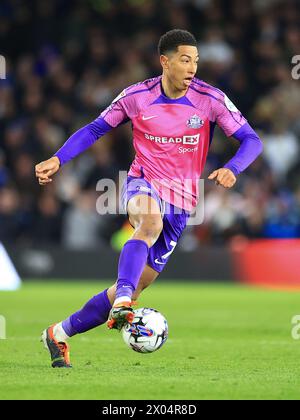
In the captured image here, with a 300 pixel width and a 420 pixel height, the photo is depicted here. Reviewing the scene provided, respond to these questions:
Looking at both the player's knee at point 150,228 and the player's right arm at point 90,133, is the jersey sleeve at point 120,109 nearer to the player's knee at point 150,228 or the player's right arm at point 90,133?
the player's right arm at point 90,133

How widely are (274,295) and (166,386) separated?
30.7 ft

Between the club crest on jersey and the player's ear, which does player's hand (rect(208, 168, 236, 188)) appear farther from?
the player's ear

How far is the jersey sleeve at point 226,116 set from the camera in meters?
8.14

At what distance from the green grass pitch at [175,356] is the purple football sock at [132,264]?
594 millimetres

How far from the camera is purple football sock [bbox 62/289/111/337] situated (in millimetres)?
7941

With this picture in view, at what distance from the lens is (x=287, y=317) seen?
1252 cm

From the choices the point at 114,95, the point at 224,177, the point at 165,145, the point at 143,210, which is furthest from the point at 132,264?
the point at 114,95

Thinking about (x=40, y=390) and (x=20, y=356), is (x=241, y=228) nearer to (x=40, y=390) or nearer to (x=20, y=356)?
Answer: (x=20, y=356)

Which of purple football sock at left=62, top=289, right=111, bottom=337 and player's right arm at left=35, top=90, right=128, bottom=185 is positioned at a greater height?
player's right arm at left=35, top=90, right=128, bottom=185

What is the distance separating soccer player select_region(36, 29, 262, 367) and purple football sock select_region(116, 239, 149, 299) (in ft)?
0.76

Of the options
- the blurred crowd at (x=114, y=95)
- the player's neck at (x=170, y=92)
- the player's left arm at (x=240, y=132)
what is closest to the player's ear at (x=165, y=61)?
the player's neck at (x=170, y=92)

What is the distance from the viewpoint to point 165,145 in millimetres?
8211

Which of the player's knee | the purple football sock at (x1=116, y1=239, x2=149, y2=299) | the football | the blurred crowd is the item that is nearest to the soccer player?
the player's knee

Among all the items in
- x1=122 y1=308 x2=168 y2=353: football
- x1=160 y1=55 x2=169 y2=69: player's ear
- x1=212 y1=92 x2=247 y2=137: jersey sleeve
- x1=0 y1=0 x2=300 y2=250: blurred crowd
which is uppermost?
x1=0 y1=0 x2=300 y2=250: blurred crowd
